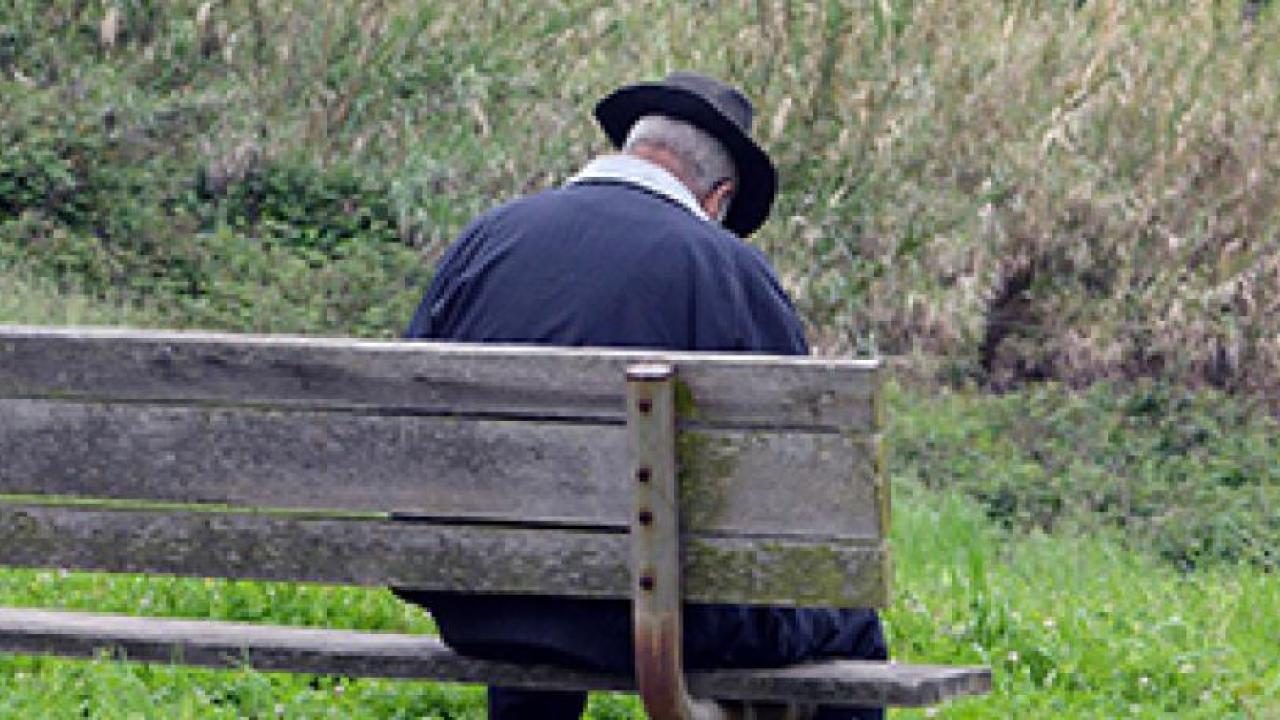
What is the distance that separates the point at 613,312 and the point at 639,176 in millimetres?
375

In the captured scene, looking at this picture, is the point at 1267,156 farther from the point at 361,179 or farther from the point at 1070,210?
the point at 361,179

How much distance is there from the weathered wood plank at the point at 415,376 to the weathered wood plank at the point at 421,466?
24 mm

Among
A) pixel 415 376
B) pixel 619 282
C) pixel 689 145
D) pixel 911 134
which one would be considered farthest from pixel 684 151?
pixel 911 134

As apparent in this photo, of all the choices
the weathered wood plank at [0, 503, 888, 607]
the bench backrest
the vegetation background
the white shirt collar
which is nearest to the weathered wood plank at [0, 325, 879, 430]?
the bench backrest

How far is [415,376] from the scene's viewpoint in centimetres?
308

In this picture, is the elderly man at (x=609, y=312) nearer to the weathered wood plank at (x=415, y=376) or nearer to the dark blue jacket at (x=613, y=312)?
the dark blue jacket at (x=613, y=312)

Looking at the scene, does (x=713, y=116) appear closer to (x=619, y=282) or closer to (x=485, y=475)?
(x=619, y=282)

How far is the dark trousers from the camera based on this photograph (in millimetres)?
3256

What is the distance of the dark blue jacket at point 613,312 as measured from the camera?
3.27m

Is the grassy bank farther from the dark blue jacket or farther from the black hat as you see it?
the black hat

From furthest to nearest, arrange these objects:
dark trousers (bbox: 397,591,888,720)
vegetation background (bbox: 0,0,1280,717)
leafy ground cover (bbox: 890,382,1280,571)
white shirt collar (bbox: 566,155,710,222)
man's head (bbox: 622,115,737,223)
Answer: vegetation background (bbox: 0,0,1280,717)
leafy ground cover (bbox: 890,382,1280,571)
man's head (bbox: 622,115,737,223)
white shirt collar (bbox: 566,155,710,222)
dark trousers (bbox: 397,591,888,720)

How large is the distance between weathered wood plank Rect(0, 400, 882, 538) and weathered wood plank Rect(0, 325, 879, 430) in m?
0.02

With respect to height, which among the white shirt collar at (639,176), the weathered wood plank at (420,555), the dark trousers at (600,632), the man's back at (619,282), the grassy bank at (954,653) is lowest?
the grassy bank at (954,653)

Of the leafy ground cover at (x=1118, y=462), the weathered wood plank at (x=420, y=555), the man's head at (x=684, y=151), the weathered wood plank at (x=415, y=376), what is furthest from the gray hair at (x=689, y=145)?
the leafy ground cover at (x=1118, y=462)
